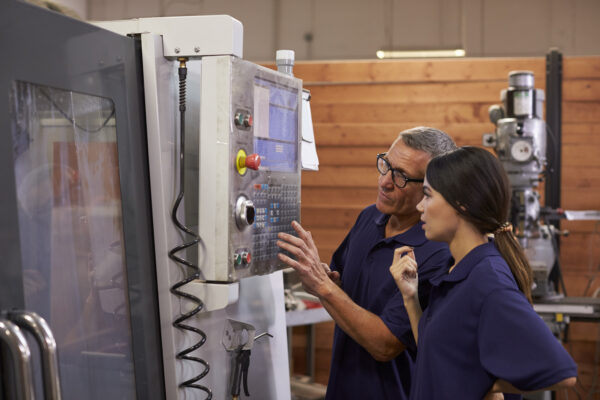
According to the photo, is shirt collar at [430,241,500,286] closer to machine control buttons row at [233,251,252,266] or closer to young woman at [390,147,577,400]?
young woman at [390,147,577,400]

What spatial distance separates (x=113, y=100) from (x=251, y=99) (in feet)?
0.97

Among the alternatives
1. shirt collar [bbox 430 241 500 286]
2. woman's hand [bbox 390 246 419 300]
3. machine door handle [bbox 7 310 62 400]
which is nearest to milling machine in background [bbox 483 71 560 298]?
woman's hand [bbox 390 246 419 300]

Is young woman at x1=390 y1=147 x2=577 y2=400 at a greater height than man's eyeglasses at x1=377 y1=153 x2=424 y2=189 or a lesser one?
lesser

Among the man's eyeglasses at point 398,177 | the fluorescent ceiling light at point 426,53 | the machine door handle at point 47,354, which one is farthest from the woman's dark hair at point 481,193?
the fluorescent ceiling light at point 426,53

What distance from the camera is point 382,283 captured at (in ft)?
6.20

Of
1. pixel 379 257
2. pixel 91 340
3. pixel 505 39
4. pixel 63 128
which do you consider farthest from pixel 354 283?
pixel 505 39

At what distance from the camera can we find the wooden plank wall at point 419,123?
15.1ft

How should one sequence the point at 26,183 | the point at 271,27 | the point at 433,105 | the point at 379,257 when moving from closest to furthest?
the point at 26,183, the point at 379,257, the point at 433,105, the point at 271,27

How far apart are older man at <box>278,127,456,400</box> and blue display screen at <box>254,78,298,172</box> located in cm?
20

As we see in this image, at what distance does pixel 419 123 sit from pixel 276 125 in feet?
11.1

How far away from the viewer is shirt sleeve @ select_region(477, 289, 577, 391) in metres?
1.26

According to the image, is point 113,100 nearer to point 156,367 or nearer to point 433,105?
point 156,367

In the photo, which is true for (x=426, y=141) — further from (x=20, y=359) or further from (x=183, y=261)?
(x=20, y=359)

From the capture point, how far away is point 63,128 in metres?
1.19
